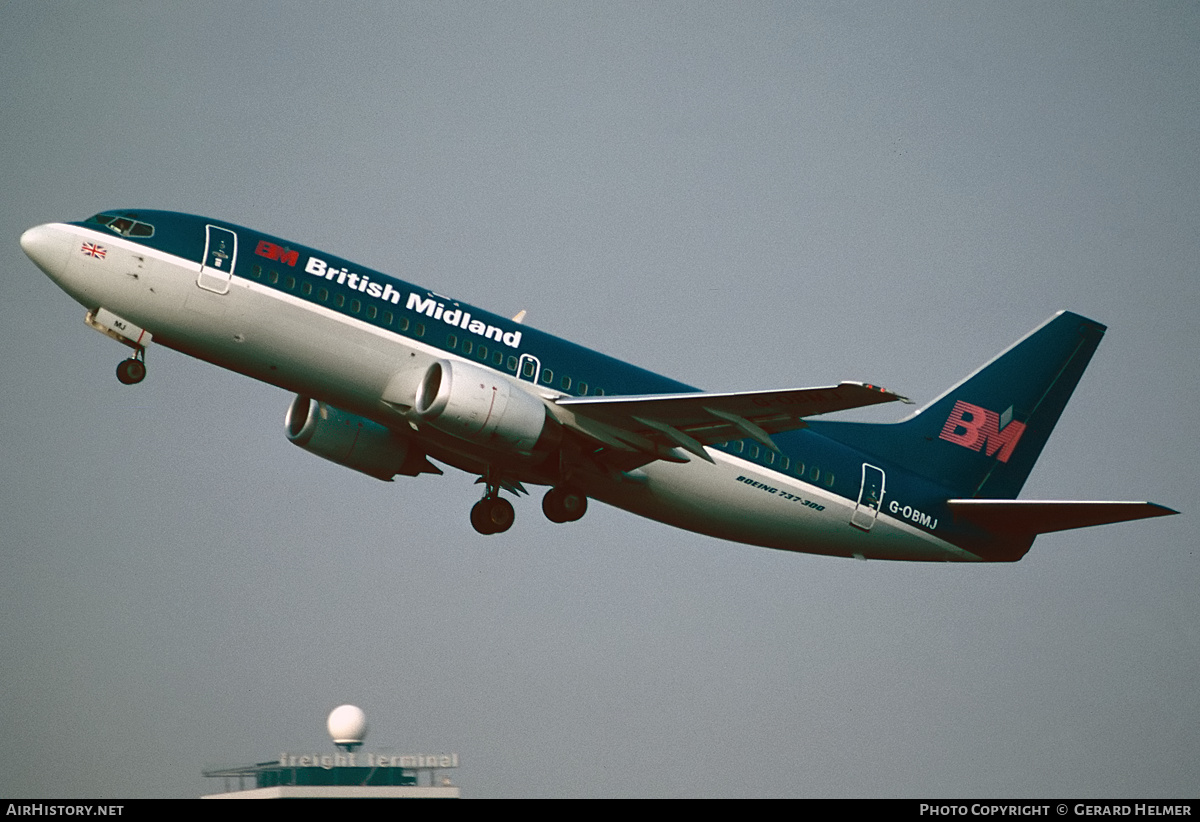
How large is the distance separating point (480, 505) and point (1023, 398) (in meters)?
15.8

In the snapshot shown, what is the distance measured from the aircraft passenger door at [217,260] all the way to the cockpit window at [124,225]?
1.22m

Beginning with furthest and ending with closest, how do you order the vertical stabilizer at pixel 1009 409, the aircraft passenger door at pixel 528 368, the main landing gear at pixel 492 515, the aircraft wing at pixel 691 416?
the vertical stabilizer at pixel 1009 409, the main landing gear at pixel 492 515, the aircraft passenger door at pixel 528 368, the aircraft wing at pixel 691 416

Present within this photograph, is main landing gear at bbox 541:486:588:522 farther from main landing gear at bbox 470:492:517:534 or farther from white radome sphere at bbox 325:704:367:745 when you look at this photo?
white radome sphere at bbox 325:704:367:745

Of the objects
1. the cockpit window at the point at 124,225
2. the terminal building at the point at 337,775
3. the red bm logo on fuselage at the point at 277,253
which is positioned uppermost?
the cockpit window at the point at 124,225

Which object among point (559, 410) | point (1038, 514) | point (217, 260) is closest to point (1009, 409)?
point (1038, 514)

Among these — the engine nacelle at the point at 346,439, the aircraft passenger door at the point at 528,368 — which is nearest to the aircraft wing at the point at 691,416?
the aircraft passenger door at the point at 528,368

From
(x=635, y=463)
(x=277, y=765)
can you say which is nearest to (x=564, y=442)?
(x=635, y=463)

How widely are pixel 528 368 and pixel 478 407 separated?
2.57 m

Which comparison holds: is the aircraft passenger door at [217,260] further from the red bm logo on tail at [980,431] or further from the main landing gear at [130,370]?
the red bm logo on tail at [980,431]

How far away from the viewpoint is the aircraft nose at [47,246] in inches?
1141

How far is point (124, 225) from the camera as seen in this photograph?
2959cm

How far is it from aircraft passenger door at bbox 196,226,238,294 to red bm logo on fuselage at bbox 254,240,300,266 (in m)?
0.52
